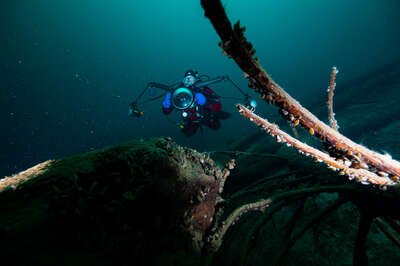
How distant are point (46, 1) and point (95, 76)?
64.4ft

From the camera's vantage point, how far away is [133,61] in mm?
71875

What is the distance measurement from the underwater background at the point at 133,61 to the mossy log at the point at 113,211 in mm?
4961

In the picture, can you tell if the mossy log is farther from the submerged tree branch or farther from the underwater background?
the underwater background

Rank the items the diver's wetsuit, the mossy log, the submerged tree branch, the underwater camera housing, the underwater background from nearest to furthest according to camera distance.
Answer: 1. the submerged tree branch
2. the mossy log
3. the underwater camera housing
4. the diver's wetsuit
5. the underwater background

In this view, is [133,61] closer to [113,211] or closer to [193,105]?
[193,105]

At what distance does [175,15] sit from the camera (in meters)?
104

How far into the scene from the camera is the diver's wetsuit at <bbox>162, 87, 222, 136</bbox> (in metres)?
6.63

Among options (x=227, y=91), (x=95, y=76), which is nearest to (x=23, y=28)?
(x=95, y=76)

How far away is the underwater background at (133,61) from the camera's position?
27.6m

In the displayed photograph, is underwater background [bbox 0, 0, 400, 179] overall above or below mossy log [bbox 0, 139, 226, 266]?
above

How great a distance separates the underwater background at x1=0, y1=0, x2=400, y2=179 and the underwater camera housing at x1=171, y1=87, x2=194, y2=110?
2707 mm

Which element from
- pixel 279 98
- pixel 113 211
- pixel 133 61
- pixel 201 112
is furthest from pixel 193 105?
pixel 133 61

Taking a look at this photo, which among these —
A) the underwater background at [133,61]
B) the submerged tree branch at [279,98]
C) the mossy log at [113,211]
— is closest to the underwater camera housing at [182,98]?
the underwater background at [133,61]

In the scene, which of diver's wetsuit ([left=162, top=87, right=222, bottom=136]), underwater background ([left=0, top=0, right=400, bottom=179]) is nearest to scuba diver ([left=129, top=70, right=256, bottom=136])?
diver's wetsuit ([left=162, top=87, right=222, bottom=136])
